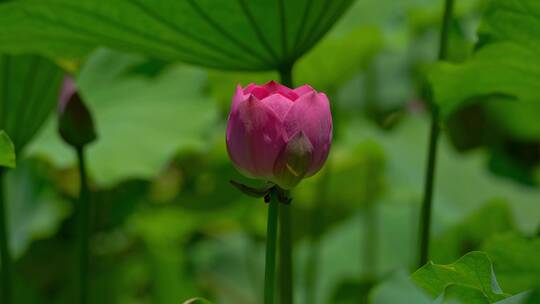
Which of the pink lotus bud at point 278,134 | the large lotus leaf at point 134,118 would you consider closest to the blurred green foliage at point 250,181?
the large lotus leaf at point 134,118

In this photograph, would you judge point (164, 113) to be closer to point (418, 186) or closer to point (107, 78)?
point (107, 78)

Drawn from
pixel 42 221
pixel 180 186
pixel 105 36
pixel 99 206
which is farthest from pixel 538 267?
pixel 180 186

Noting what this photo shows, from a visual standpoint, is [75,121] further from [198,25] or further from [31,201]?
[31,201]

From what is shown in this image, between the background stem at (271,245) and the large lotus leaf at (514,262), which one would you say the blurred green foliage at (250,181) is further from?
the background stem at (271,245)

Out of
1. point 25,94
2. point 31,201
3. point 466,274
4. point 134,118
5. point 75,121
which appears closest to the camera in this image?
point 466,274

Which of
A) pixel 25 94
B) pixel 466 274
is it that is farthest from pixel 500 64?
pixel 25 94
